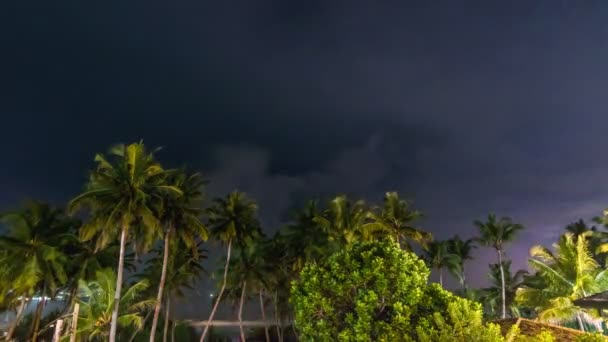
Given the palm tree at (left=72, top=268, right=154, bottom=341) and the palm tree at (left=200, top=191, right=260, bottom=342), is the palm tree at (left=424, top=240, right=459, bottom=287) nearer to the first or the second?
the palm tree at (left=200, top=191, right=260, bottom=342)

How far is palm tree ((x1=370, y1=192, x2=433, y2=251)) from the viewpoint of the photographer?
35438 mm

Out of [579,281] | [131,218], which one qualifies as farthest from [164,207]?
[579,281]

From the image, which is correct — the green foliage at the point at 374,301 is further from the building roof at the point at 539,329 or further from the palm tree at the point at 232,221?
the palm tree at the point at 232,221

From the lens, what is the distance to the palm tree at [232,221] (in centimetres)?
3584

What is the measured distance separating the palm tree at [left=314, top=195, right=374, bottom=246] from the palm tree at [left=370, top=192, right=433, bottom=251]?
4.21 feet

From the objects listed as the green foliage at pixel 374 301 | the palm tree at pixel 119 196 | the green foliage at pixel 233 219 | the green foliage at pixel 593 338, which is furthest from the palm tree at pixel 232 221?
the green foliage at pixel 593 338

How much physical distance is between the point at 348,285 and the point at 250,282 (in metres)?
25.8

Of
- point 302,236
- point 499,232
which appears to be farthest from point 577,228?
point 302,236

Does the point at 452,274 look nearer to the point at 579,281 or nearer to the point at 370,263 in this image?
the point at 579,281

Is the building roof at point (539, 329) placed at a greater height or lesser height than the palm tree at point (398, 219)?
lesser

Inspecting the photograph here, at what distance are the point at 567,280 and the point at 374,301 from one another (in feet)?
65.7

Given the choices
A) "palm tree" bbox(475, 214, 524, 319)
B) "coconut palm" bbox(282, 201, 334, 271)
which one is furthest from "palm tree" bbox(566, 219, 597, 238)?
"coconut palm" bbox(282, 201, 334, 271)

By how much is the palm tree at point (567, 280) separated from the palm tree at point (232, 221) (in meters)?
22.5

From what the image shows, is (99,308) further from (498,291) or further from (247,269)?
(498,291)
